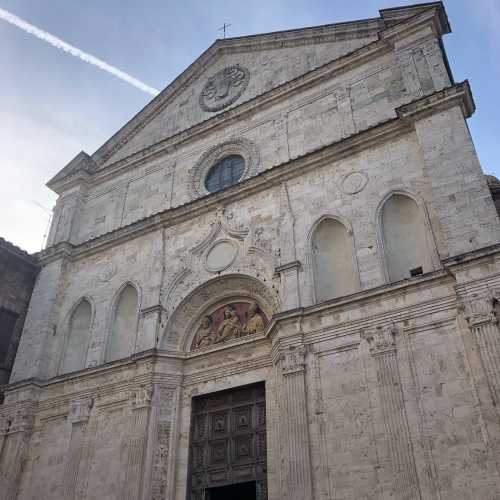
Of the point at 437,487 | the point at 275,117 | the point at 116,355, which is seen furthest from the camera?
the point at 275,117

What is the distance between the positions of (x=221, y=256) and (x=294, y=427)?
5.09 m

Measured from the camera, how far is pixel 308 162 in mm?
14219

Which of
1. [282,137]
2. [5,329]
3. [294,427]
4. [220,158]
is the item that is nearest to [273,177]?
[282,137]

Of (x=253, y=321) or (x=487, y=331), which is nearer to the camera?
(x=487, y=331)

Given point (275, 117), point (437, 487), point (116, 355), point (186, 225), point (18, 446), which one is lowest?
point (437, 487)

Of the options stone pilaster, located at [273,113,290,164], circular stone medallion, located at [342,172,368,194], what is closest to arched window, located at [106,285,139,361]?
stone pilaster, located at [273,113,290,164]

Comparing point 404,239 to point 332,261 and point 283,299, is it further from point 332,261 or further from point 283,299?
point 283,299

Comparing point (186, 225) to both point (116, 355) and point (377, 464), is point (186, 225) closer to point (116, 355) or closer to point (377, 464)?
point (116, 355)

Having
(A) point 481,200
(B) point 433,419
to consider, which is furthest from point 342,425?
(A) point 481,200

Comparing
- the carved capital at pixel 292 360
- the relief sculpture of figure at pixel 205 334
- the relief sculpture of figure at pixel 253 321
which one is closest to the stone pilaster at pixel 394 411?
the carved capital at pixel 292 360

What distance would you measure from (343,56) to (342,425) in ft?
31.9

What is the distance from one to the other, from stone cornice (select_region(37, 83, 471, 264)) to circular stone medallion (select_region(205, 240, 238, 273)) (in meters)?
1.25

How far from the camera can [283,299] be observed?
12.7 meters

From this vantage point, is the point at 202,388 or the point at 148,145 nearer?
the point at 202,388
